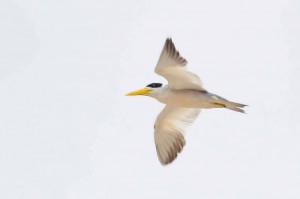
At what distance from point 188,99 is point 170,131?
1.79 meters

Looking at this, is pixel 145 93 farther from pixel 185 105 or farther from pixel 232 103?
pixel 232 103

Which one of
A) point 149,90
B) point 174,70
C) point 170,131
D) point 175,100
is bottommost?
point 170,131

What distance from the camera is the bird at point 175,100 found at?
58.6 feet

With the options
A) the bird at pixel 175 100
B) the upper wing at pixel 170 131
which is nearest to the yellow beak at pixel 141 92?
the bird at pixel 175 100

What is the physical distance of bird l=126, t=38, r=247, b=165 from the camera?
17875 mm

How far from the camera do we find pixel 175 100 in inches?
754

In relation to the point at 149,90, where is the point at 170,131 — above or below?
below

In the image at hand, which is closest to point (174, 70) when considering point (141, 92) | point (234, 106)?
point (141, 92)

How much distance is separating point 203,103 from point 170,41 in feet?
7.75

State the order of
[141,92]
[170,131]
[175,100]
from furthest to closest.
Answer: [170,131] < [141,92] < [175,100]

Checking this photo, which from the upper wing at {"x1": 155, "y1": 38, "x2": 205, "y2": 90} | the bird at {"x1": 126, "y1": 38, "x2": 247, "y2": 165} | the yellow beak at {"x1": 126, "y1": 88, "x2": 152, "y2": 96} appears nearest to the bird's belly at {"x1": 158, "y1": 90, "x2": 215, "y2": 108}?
the bird at {"x1": 126, "y1": 38, "x2": 247, "y2": 165}

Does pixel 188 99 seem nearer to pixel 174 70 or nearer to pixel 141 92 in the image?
pixel 174 70

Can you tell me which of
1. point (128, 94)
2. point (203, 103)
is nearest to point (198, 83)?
point (203, 103)

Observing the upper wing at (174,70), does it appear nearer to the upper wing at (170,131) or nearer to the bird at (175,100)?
the bird at (175,100)
